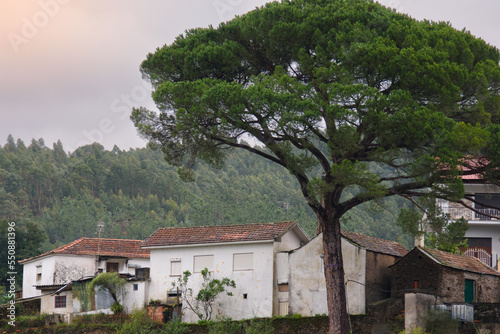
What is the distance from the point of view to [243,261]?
37.3m

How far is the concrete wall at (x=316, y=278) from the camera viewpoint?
113ft

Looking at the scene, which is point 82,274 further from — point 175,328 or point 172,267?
point 175,328

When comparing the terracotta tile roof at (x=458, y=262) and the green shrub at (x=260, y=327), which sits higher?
the terracotta tile roof at (x=458, y=262)

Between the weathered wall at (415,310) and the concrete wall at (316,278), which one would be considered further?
the concrete wall at (316,278)

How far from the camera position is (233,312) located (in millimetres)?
36469

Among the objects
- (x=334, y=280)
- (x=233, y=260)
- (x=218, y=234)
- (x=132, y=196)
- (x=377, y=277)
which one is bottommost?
(x=334, y=280)

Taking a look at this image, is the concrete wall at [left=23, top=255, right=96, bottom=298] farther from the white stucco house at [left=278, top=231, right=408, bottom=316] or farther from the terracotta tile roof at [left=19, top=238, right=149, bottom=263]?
the white stucco house at [left=278, top=231, right=408, bottom=316]

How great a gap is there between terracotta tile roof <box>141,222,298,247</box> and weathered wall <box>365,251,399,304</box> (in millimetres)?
4618

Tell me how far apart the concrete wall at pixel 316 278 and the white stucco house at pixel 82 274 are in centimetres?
811

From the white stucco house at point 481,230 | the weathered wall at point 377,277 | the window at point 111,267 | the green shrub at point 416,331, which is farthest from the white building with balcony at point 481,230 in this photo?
the window at point 111,267

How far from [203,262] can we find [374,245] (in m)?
8.66

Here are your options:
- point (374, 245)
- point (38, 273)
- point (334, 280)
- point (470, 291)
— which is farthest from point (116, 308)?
point (470, 291)

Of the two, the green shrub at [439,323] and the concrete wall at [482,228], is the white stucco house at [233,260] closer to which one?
the green shrub at [439,323]

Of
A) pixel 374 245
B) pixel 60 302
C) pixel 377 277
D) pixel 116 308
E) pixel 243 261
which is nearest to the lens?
pixel 377 277
